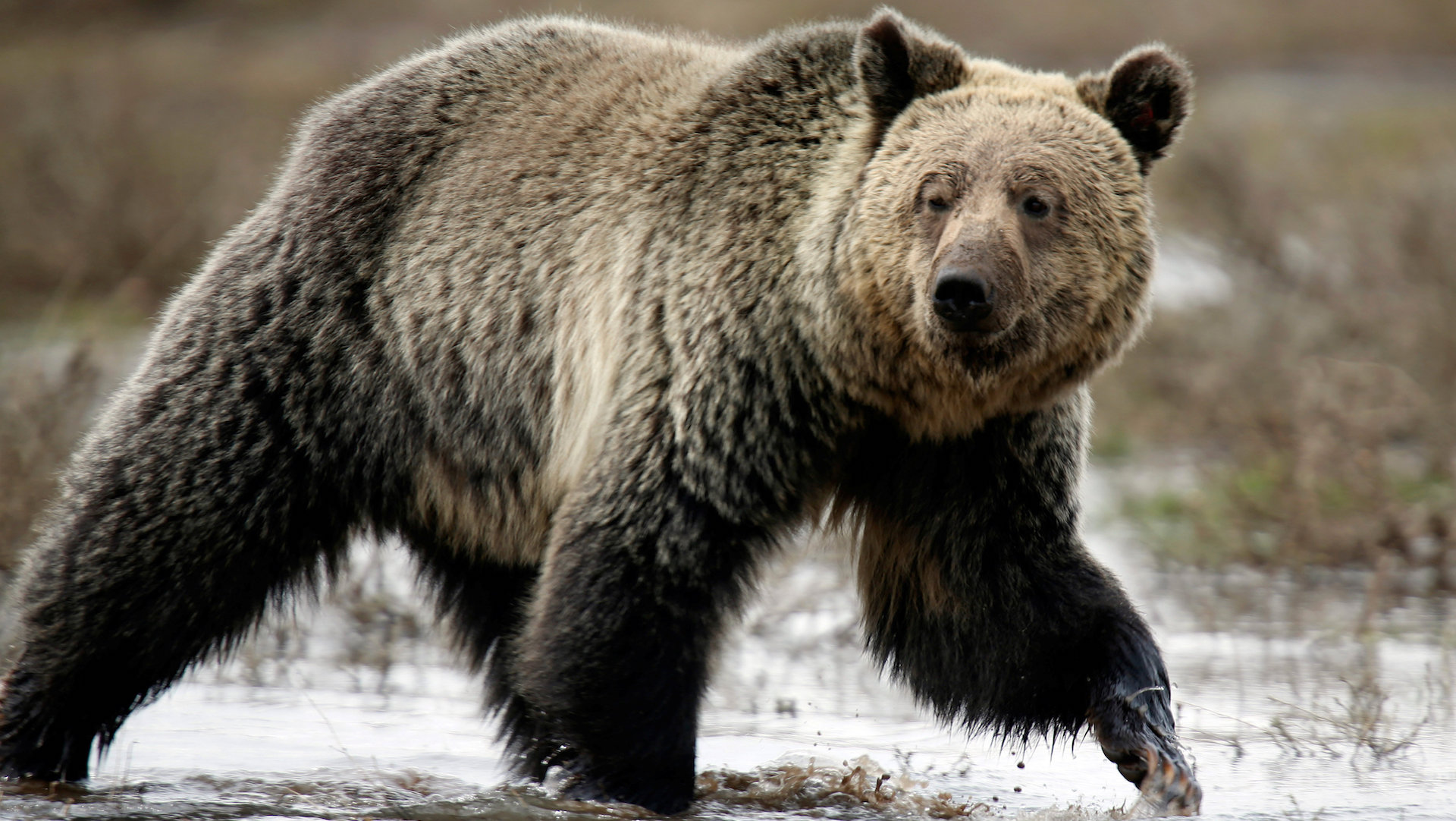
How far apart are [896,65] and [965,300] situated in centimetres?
83

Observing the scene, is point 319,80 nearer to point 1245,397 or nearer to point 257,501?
point 1245,397

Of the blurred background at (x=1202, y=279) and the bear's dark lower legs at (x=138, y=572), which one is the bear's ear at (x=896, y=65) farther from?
the blurred background at (x=1202, y=279)

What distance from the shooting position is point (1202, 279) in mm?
14031

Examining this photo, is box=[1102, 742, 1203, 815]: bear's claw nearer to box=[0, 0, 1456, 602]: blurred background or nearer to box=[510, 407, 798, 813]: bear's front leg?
box=[510, 407, 798, 813]: bear's front leg

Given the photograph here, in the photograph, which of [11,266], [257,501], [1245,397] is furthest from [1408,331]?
[11,266]

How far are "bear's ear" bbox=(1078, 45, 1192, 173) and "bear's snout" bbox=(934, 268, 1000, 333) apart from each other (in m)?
0.84

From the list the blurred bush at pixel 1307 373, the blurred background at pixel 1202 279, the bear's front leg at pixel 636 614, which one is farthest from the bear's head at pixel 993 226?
the blurred bush at pixel 1307 373

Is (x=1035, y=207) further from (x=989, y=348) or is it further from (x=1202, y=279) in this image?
(x=1202, y=279)

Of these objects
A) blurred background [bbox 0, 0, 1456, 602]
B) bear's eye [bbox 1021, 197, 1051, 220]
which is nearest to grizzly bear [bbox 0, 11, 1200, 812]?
bear's eye [bbox 1021, 197, 1051, 220]

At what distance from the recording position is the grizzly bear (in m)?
4.36

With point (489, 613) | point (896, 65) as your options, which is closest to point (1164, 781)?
point (896, 65)

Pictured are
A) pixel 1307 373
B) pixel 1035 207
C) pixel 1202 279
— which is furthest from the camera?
pixel 1202 279

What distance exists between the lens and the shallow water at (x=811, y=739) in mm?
4945

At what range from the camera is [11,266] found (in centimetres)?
1357
